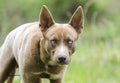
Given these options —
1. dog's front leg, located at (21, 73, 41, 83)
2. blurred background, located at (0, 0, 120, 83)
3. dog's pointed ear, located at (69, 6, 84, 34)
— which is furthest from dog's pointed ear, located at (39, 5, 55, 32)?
blurred background, located at (0, 0, 120, 83)

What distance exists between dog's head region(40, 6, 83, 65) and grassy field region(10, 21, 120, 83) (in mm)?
2750

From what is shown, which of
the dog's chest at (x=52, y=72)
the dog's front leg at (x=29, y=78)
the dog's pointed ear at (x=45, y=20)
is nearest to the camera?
the dog's pointed ear at (x=45, y=20)

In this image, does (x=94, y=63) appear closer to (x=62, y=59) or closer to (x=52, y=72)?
(x=52, y=72)

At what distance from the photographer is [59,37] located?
9.79 m

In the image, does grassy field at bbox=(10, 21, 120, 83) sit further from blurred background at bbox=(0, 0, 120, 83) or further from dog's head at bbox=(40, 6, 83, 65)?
dog's head at bbox=(40, 6, 83, 65)

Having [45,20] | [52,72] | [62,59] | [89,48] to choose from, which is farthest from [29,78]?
[89,48]

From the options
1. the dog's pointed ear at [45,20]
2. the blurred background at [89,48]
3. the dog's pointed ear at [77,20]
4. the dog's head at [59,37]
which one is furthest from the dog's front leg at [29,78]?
the blurred background at [89,48]

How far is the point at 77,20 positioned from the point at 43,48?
54 cm

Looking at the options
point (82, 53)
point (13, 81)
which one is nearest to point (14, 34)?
point (13, 81)

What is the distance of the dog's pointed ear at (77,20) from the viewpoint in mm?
10141

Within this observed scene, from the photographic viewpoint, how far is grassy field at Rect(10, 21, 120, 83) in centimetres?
1323

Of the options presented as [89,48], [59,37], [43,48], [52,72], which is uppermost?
[59,37]

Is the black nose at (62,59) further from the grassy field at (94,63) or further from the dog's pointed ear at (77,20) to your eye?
the grassy field at (94,63)

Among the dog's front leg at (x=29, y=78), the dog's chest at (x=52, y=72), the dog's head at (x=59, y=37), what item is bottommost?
the dog's front leg at (x=29, y=78)
